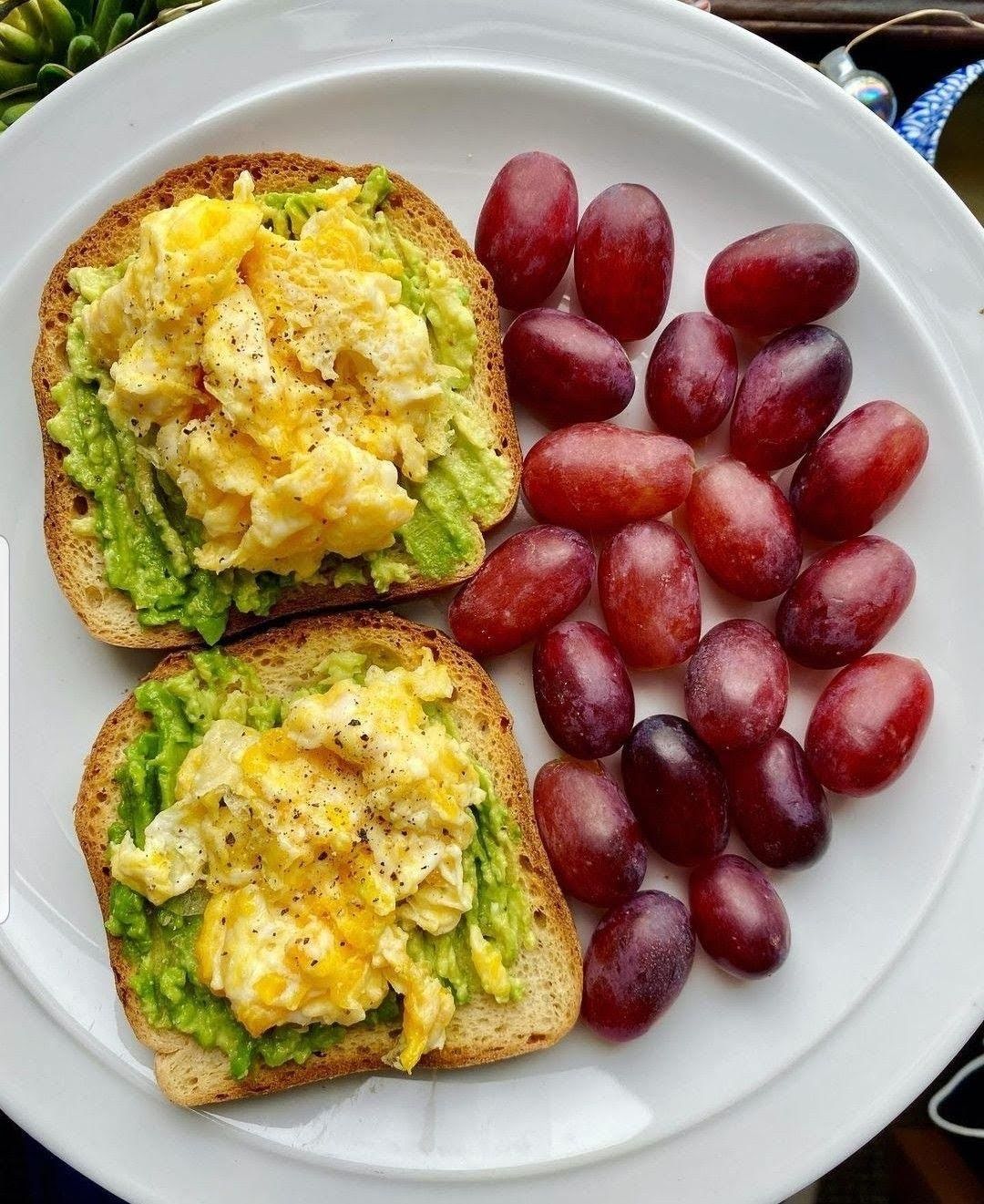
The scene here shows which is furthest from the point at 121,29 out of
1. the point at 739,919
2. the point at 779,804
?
the point at 739,919

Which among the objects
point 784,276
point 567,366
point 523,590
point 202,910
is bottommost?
point 202,910

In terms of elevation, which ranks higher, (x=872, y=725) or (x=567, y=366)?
(x=567, y=366)

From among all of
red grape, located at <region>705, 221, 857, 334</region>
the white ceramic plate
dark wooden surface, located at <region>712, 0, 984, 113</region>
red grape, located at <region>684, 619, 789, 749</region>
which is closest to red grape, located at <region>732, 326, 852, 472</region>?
red grape, located at <region>705, 221, 857, 334</region>

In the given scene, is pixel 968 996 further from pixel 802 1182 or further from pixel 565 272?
pixel 565 272

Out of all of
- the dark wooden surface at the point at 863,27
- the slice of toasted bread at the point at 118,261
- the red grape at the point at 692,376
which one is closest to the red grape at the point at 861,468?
the red grape at the point at 692,376

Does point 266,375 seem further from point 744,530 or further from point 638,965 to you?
point 638,965

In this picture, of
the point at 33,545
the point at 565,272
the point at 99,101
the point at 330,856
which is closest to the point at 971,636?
the point at 565,272

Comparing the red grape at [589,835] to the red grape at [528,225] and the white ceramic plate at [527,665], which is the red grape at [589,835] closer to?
the white ceramic plate at [527,665]
